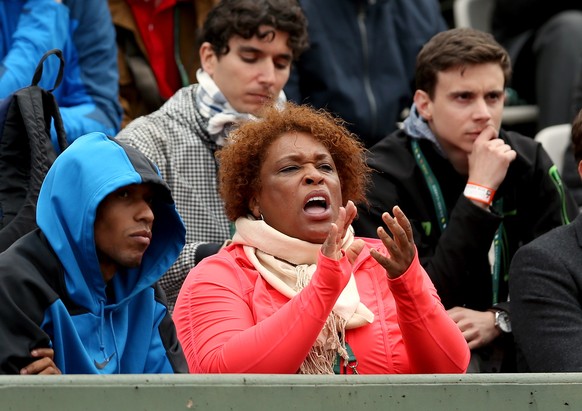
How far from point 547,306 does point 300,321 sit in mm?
1048

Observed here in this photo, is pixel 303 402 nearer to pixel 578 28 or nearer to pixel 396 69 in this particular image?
pixel 396 69

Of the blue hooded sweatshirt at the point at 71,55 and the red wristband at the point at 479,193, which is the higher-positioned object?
the blue hooded sweatshirt at the point at 71,55

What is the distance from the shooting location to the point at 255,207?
380 cm

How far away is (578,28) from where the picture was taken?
21.1 ft

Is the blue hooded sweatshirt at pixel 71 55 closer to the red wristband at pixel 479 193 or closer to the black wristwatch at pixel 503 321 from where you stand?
the red wristband at pixel 479 193

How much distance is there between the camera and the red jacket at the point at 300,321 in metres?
3.18

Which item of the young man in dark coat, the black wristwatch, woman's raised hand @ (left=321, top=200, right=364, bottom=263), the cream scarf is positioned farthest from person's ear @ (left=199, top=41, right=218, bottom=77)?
woman's raised hand @ (left=321, top=200, right=364, bottom=263)

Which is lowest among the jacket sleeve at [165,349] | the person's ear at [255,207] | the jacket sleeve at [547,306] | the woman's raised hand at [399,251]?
the jacket sleeve at [547,306]

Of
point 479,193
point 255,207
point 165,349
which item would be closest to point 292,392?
point 165,349

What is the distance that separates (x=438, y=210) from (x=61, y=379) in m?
2.22

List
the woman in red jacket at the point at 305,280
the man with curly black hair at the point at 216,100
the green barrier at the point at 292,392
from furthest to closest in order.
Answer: the man with curly black hair at the point at 216,100 < the woman in red jacket at the point at 305,280 < the green barrier at the point at 292,392

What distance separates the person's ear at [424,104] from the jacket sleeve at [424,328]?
1475mm

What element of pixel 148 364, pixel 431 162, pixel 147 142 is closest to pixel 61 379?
pixel 148 364

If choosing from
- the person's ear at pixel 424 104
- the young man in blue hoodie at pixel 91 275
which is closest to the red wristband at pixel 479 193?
the person's ear at pixel 424 104
